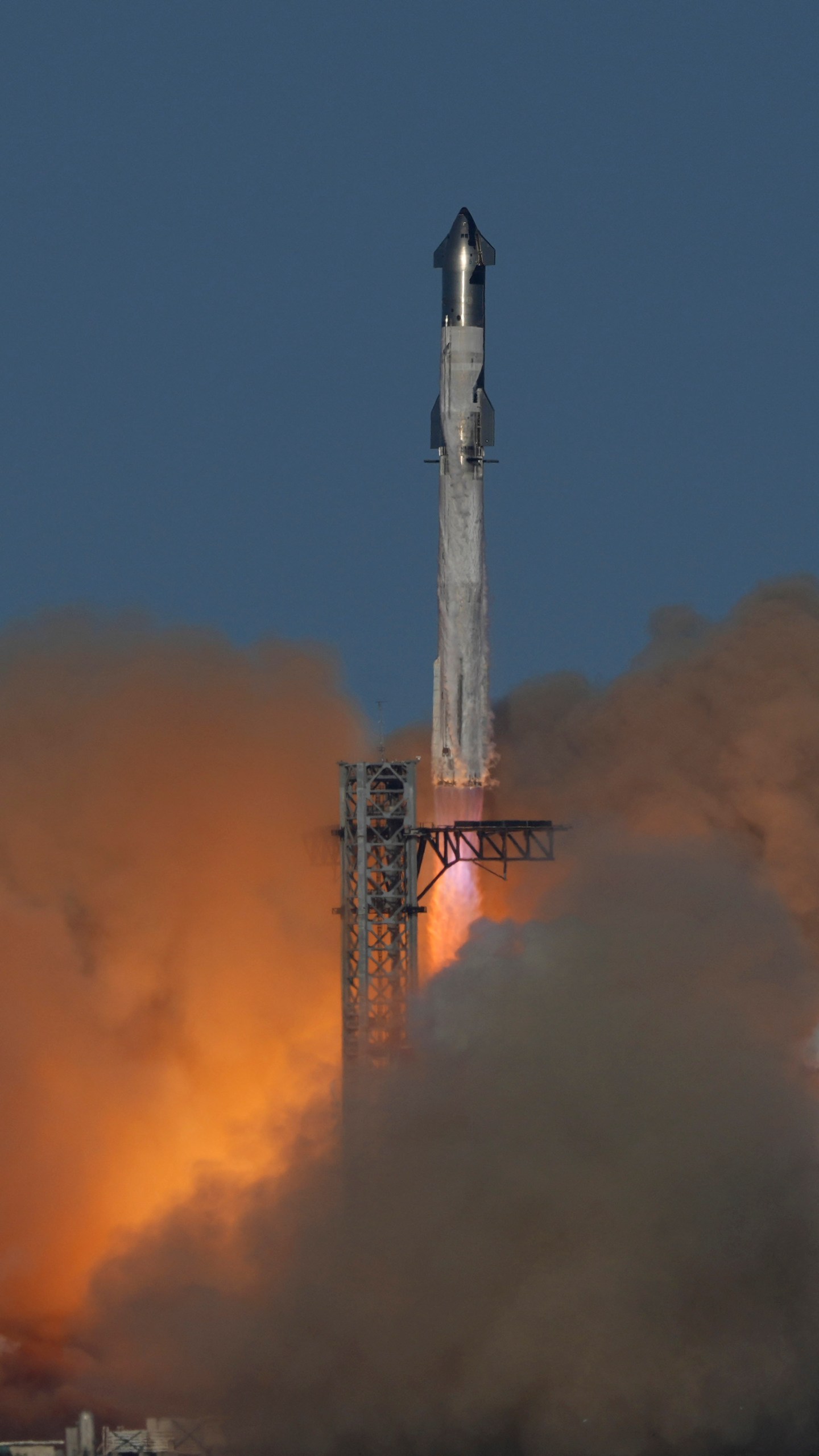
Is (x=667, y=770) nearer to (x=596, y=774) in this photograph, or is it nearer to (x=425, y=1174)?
(x=596, y=774)

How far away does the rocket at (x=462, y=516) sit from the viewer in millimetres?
67938

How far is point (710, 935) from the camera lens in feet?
207

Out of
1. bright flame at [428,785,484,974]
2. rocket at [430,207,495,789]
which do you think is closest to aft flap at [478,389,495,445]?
rocket at [430,207,495,789]

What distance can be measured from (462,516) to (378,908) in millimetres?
8087

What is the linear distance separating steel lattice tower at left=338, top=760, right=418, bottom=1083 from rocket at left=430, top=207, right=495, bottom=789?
371cm

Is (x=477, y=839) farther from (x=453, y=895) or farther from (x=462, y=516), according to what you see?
(x=462, y=516)

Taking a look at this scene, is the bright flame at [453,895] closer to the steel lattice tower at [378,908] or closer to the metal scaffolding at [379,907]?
the metal scaffolding at [379,907]

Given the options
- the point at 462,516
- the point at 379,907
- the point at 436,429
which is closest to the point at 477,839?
the point at 379,907

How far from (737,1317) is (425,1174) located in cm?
588

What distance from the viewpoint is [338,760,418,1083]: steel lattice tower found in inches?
2537

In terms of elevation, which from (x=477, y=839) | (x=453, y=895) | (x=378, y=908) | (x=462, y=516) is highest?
(x=462, y=516)

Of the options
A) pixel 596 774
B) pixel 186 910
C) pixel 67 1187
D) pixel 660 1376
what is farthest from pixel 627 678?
pixel 660 1376

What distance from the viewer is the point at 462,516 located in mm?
68438

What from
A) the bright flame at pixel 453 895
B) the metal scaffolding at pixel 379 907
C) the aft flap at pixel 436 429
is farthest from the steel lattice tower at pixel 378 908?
the aft flap at pixel 436 429
